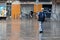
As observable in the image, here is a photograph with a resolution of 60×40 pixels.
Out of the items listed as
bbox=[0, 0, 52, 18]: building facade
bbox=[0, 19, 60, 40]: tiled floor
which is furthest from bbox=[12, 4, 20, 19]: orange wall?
bbox=[0, 19, 60, 40]: tiled floor

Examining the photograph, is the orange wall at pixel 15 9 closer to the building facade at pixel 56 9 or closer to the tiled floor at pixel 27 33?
the building facade at pixel 56 9

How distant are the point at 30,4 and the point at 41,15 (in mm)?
34264

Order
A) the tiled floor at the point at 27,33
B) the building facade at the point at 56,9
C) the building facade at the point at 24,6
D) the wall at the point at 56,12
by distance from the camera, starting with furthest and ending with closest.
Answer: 1. the building facade at the point at 24,6
2. the building facade at the point at 56,9
3. the wall at the point at 56,12
4. the tiled floor at the point at 27,33

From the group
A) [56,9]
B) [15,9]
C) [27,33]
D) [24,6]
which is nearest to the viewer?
[27,33]

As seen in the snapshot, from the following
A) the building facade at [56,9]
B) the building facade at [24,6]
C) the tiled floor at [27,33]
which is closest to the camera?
the tiled floor at [27,33]

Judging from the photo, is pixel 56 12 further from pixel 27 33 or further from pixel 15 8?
pixel 27 33

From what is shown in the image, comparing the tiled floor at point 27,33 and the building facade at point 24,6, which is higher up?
the building facade at point 24,6

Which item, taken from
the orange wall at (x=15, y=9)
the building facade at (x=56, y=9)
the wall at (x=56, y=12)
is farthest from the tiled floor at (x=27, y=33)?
the orange wall at (x=15, y=9)

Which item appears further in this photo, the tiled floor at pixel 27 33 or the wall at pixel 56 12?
the wall at pixel 56 12

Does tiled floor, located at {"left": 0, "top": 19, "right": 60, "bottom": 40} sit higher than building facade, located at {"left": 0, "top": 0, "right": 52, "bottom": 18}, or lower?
lower

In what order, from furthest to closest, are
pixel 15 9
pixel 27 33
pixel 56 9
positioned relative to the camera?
pixel 15 9, pixel 56 9, pixel 27 33

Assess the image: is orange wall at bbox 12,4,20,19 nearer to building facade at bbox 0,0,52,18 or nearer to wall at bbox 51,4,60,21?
building facade at bbox 0,0,52,18

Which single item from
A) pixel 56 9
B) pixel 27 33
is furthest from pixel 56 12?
pixel 27 33

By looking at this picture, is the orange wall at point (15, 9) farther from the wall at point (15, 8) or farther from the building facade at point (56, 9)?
the building facade at point (56, 9)
